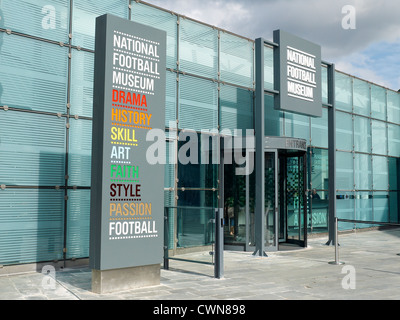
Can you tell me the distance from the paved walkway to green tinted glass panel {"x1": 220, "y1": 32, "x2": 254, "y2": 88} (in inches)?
221

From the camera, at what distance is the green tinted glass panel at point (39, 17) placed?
9547 millimetres

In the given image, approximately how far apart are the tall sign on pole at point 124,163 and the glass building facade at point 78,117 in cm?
216

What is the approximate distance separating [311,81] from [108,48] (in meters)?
8.15

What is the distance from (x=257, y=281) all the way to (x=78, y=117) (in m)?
5.45

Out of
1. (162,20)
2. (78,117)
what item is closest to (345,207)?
(162,20)

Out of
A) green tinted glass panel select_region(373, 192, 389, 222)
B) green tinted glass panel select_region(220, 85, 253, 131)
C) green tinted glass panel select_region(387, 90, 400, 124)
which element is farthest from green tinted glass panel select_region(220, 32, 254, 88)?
green tinted glass panel select_region(387, 90, 400, 124)

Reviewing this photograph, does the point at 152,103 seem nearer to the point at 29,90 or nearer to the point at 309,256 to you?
the point at 29,90

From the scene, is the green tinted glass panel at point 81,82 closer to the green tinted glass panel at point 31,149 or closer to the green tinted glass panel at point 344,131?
Answer: the green tinted glass panel at point 31,149

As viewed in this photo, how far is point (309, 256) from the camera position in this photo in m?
12.1

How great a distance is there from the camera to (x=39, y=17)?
32.7 feet

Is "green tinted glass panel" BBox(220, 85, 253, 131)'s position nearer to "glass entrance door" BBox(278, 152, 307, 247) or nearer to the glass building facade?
the glass building facade

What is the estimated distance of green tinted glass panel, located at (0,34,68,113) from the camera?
944 centimetres

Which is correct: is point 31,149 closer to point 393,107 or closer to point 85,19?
point 85,19
